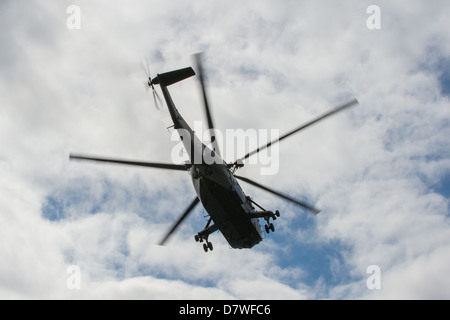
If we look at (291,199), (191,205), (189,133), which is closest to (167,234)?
(191,205)

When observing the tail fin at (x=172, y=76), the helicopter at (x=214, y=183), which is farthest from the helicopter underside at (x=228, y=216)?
the tail fin at (x=172, y=76)

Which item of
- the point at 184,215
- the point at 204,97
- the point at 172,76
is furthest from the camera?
the point at 172,76

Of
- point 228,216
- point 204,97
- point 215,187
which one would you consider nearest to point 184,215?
point 228,216

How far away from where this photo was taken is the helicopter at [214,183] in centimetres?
2067

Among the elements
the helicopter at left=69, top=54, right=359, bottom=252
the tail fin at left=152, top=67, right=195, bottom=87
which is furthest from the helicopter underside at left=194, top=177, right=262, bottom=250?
the tail fin at left=152, top=67, right=195, bottom=87

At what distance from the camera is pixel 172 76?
81.5 feet

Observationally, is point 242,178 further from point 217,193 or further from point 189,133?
point 189,133

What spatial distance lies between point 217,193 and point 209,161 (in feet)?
6.62

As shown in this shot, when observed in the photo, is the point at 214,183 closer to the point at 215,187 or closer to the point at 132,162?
the point at 215,187

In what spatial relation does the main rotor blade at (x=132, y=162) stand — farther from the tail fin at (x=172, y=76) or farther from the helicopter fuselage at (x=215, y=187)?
the tail fin at (x=172, y=76)

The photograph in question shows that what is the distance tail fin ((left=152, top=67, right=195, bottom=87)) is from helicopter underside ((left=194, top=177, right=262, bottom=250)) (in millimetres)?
7539

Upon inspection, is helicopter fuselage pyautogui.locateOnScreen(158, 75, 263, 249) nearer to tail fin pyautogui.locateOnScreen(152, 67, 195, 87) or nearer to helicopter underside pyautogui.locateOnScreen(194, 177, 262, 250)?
helicopter underside pyautogui.locateOnScreen(194, 177, 262, 250)

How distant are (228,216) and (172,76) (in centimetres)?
1047
